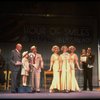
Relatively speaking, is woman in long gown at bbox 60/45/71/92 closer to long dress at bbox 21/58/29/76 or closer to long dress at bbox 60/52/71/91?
long dress at bbox 60/52/71/91

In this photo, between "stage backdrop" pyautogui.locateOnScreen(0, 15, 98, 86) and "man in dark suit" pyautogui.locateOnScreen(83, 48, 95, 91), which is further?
"stage backdrop" pyautogui.locateOnScreen(0, 15, 98, 86)

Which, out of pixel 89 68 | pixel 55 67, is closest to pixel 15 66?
pixel 55 67

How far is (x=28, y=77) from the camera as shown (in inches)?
518

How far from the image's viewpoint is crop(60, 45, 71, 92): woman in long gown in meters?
12.8

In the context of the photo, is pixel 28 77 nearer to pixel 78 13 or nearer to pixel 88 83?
pixel 88 83

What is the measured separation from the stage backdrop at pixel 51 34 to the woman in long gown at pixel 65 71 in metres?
2.96

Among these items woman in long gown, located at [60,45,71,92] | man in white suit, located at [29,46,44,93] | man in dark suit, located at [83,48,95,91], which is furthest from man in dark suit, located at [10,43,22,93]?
man in dark suit, located at [83,48,95,91]

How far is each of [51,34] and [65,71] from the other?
341 cm

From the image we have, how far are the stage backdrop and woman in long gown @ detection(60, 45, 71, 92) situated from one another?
2.96 m

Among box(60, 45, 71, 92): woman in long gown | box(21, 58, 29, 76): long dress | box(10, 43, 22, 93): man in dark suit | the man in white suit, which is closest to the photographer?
box(10, 43, 22, 93): man in dark suit

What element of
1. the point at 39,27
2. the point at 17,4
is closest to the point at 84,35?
the point at 39,27

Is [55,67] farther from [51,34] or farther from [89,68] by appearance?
[51,34]

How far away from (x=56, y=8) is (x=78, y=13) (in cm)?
93

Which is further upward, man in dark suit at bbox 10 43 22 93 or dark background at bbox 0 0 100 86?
dark background at bbox 0 0 100 86
